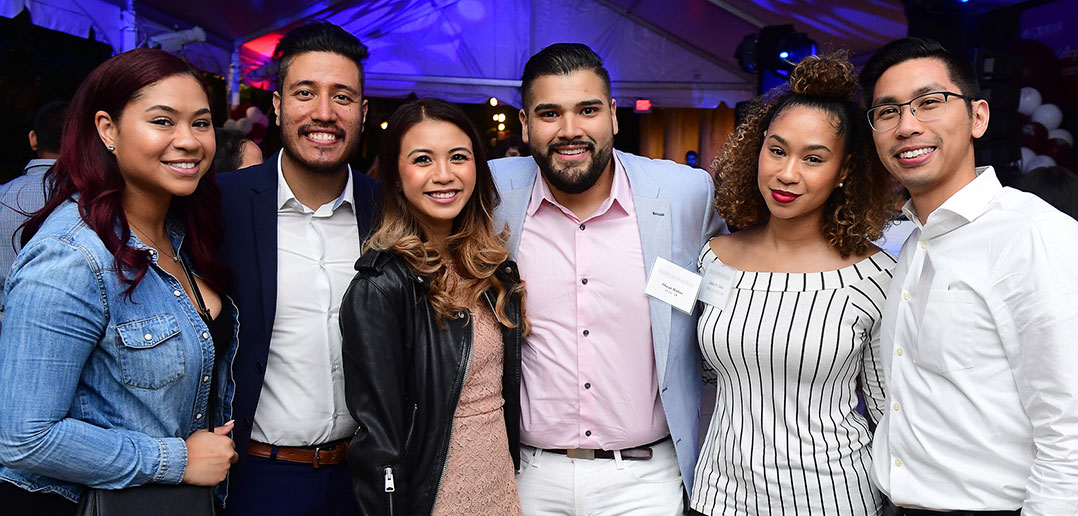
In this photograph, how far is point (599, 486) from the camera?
2.05 m

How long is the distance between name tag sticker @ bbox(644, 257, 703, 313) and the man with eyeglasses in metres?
0.51

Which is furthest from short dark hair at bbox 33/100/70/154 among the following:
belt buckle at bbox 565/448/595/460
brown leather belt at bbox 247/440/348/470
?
belt buckle at bbox 565/448/595/460

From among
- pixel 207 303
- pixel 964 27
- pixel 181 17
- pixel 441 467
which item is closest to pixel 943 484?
pixel 441 467

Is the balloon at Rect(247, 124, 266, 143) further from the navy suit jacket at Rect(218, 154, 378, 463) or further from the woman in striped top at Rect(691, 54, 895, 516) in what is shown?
the woman in striped top at Rect(691, 54, 895, 516)

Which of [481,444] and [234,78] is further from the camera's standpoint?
[234,78]

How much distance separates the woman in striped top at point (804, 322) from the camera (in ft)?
5.91

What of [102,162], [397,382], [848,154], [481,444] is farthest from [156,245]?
[848,154]

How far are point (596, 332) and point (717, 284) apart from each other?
38cm

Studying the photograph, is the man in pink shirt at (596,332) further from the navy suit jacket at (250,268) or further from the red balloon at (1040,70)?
the red balloon at (1040,70)

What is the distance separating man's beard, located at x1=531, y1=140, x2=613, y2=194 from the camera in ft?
6.95

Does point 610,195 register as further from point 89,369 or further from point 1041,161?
point 1041,161

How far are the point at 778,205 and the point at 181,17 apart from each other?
18.8ft

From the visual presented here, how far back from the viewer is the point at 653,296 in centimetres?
206

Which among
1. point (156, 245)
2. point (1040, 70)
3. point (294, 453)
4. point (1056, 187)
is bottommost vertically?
point (294, 453)
